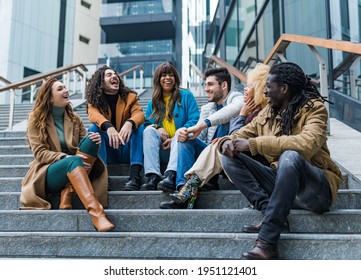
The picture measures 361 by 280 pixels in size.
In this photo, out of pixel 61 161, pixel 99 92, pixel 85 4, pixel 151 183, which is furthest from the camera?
pixel 85 4

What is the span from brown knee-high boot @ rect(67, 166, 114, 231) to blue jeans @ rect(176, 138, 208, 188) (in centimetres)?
54

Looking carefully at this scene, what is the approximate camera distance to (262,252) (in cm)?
195

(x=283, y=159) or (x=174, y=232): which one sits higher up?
(x=283, y=159)

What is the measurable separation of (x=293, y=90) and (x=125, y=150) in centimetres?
147

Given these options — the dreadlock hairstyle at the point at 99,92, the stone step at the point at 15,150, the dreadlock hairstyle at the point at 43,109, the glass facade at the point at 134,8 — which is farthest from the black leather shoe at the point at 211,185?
the glass facade at the point at 134,8

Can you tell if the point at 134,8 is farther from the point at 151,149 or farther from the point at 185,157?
the point at 185,157

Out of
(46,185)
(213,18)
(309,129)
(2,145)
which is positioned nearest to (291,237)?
(309,129)

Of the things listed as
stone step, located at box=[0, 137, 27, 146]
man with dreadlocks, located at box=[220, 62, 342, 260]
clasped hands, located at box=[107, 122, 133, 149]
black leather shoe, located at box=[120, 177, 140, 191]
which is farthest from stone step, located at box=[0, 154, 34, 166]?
man with dreadlocks, located at box=[220, 62, 342, 260]

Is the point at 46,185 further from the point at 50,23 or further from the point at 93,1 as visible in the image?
the point at 93,1

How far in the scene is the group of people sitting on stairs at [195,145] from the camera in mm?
2170

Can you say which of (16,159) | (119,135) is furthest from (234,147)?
(16,159)

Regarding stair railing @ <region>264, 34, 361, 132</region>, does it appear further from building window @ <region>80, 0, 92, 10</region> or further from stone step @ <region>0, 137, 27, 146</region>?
building window @ <region>80, 0, 92, 10</region>

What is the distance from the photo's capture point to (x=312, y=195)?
2.19 m

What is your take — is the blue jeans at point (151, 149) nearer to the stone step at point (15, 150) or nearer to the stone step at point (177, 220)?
the stone step at point (177, 220)
